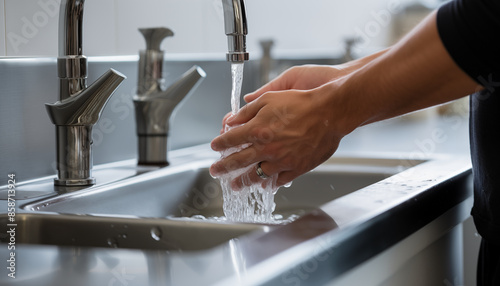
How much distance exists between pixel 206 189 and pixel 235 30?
16.6 inches

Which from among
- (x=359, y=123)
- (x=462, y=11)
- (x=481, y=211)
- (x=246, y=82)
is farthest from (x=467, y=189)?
(x=246, y=82)

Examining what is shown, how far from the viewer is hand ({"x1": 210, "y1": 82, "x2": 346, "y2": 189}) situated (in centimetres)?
88

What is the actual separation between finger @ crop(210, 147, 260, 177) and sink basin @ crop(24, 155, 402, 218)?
192 mm

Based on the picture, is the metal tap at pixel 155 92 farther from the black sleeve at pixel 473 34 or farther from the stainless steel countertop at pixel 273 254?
the black sleeve at pixel 473 34

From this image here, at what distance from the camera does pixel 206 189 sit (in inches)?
50.9

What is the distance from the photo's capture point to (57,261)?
619 mm

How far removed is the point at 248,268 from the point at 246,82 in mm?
1280

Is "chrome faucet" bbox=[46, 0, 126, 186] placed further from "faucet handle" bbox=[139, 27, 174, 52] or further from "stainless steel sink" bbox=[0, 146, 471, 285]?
"faucet handle" bbox=[139, 27, 174, 52]

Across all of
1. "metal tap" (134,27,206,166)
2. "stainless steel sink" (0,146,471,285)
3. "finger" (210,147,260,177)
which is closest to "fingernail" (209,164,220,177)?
"finger" (210,147,260,177)

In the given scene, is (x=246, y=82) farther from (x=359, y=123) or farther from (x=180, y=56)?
(x=359, y=123)

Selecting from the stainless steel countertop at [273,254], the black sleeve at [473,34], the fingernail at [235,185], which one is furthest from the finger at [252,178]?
the black sleeve at [473,34]

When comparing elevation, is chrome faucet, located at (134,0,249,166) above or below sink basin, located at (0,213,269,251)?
above

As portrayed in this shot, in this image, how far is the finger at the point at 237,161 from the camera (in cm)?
91

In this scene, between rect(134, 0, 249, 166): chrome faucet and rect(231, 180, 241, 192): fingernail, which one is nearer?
rect(231, 180, 241, 192): fingernail
